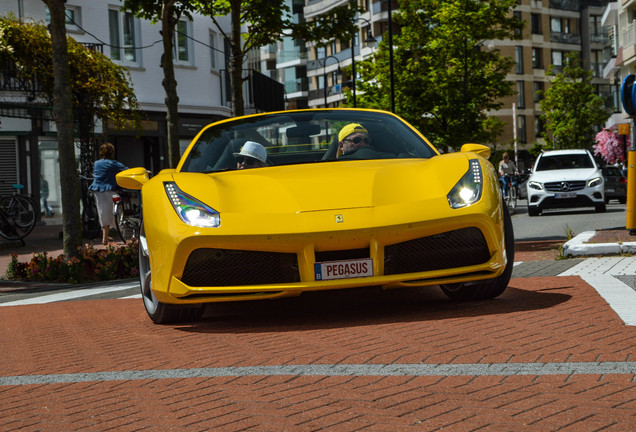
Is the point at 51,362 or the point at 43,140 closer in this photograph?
the point at 51,362

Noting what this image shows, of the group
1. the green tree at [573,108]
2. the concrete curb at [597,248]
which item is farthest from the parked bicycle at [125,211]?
the green tree at [573,108]

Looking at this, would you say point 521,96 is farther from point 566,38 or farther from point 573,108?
point 573,108

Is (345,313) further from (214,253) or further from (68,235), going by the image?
(68,235)

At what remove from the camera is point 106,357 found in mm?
5863

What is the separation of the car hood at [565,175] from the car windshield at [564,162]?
486 mm

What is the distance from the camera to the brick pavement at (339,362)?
3.95 m

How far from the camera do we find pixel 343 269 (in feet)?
20.2

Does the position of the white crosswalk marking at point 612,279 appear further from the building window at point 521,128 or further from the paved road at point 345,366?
the building window at point 521,128

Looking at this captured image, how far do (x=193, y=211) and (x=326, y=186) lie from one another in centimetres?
80

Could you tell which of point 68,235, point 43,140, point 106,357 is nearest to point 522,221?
point 68,235

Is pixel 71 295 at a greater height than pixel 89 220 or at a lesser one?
lesser

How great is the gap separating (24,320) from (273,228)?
3.18m

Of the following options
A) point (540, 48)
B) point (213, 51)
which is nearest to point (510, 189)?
point (213, 51)

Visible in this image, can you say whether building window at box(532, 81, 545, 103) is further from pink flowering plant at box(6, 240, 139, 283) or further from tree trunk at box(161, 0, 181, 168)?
pink flowering plant at box(6, 240, 139, 283)
